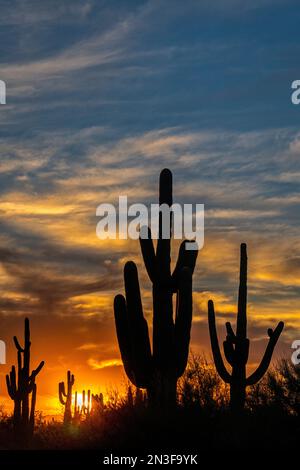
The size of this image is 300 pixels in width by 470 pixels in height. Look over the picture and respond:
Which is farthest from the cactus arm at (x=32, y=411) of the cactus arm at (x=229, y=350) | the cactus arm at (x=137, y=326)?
the cactus arm at (x=137, y=326)

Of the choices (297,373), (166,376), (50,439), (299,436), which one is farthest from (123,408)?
(297,373)

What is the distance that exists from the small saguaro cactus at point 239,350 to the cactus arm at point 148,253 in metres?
5.22

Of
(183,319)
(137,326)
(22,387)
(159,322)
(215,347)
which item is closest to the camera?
(137,326)

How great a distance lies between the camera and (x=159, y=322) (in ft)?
75.5

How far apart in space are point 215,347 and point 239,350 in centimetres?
81

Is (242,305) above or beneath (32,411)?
above

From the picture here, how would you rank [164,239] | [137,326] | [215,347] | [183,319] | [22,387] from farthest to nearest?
[22,387]
[215,347]
[164,239]
[183,319]
[137,326]

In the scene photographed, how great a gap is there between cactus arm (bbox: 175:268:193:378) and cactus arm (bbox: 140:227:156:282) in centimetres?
116

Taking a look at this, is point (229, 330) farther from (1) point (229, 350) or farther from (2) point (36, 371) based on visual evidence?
(2) point (36, 371)

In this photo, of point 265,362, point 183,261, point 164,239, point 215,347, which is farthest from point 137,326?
point 265,362

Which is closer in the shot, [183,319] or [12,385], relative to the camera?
[183,319]

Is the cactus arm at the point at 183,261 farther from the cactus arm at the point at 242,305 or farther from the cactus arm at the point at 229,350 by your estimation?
the cactus arm at the point at 242,305

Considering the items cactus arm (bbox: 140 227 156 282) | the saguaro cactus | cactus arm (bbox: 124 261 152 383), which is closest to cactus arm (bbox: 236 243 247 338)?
the saguaro cactus
